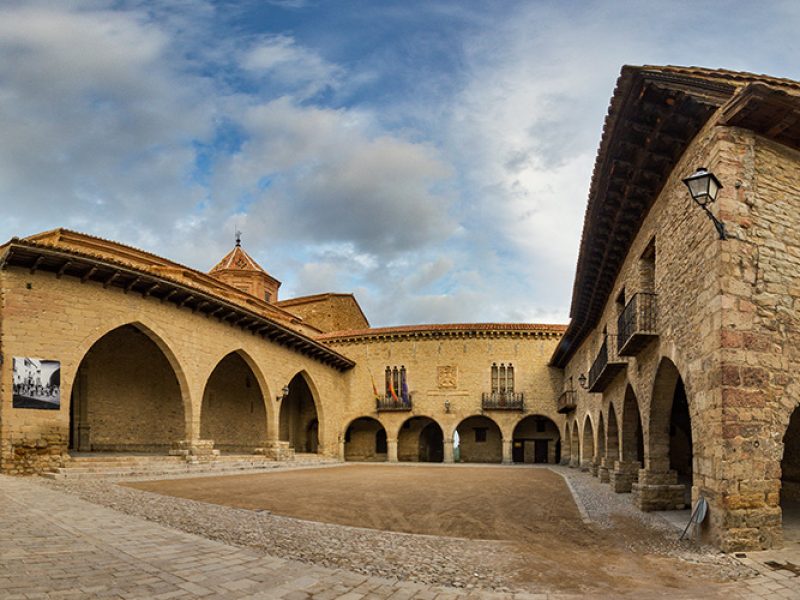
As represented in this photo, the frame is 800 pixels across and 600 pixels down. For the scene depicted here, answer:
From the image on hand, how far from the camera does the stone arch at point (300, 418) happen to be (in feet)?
112

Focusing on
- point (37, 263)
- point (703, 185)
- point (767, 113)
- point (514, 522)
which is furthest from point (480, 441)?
point (703, 185)

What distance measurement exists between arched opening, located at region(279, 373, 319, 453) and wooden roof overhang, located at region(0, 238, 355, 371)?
25.7 ft

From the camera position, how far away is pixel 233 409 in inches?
1098

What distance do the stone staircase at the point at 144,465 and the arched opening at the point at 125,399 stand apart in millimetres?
2042

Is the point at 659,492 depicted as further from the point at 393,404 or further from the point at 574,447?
the point at 393,404

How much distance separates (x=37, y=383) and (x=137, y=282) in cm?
419

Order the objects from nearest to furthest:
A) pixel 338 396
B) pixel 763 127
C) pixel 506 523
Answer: pixel 763 127
pixel 506 523
pixel 338 396

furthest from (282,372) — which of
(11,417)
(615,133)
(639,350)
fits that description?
(615,133)

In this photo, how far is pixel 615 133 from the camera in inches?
398

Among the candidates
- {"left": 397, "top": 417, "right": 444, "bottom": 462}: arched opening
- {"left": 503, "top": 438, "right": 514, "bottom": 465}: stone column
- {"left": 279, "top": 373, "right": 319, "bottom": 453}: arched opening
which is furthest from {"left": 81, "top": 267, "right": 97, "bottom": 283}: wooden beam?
{"left": 503, "top": 438, "right": 514, "bottom": 465}: stone column

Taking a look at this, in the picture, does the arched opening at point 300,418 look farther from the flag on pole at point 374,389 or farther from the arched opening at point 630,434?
the arched opening at point 630,434

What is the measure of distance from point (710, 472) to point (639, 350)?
456 centimetres

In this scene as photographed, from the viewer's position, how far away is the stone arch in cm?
3428

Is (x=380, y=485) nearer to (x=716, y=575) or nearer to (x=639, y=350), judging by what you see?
(x=639, y=350)
